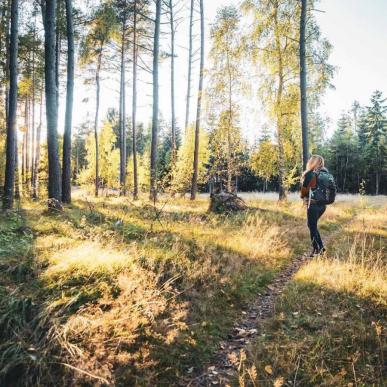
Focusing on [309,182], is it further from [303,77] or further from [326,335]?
[303,77]

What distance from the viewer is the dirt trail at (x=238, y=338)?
3.40 metres

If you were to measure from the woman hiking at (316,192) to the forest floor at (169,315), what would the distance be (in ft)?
4.96

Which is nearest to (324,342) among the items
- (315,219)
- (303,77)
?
(315,219)

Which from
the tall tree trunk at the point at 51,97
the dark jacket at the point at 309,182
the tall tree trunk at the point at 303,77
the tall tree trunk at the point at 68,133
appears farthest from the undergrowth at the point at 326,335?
the tall tree trunk at the point at 68,133

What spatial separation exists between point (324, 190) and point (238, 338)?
4646mm

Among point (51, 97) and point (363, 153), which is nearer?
point (51, 97)

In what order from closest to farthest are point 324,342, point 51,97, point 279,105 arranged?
point 324,342 < point 51,97 < point 279,105

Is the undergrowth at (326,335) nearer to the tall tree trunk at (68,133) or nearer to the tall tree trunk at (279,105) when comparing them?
the tall tree trunk at (68,133)

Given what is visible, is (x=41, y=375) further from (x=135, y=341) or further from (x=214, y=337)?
(x=214, y=337)

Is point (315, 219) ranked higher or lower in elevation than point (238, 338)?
higher

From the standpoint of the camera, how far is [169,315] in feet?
14.0

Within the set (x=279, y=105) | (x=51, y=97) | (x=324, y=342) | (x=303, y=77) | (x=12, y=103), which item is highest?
(x=303, y=77)

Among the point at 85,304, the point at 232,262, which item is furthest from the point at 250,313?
the point at 85,304

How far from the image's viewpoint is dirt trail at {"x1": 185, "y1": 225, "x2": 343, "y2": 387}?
3398 millimetres
